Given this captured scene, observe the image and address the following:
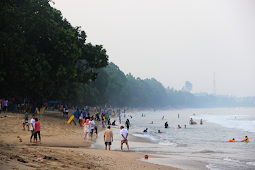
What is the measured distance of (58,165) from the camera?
836cm

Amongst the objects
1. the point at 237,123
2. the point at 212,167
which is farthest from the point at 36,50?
the point at 237,123

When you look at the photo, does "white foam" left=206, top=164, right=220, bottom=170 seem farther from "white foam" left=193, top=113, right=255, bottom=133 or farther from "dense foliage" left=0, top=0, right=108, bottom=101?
"white foam" left=193, top=113, right=255, bottom=133

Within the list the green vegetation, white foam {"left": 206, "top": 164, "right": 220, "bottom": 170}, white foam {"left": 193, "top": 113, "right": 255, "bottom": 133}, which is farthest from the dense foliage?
white foam {"left": 193, "top": 113, "right": 255, "bottom": 133}

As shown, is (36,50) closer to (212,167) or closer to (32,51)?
(32,51)

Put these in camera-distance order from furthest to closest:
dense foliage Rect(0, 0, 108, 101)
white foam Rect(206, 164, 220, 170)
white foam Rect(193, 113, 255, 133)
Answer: white foam Rect(193, 113, 255, 133), dense foliage Rect(0, 0, 108, 101), white foam Rect(206, 164, 220, 170)

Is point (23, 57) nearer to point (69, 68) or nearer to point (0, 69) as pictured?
point (0, 69)

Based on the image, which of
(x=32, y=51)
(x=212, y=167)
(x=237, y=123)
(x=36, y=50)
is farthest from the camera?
(x=237, y=123)

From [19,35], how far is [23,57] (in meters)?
2.39

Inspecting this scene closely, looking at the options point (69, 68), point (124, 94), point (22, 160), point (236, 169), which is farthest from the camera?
point (124, 94)

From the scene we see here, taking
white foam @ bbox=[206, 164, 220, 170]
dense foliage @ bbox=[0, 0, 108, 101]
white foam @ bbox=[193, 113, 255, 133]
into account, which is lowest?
white foam @ bbox=[193, 113, 255, 133]

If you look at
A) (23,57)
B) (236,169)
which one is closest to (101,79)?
(23,57)

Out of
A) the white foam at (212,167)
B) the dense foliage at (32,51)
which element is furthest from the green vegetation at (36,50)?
the white foam at (212,167)

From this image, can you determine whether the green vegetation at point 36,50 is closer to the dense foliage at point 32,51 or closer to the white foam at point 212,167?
the dense foliage at point 32,51

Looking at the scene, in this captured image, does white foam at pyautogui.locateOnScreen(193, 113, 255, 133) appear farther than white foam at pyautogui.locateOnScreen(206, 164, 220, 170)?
Yes
